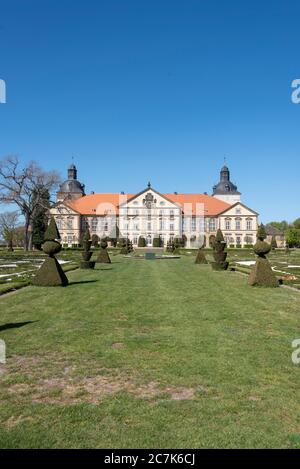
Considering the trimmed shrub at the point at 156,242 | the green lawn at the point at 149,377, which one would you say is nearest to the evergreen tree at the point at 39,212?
the trimmed shrub at the point at 156,242

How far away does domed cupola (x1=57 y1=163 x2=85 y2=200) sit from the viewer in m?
82.6

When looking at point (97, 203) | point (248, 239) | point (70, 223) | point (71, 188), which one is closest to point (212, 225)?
point (248, 239)

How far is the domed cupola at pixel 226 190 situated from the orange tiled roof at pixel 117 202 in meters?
4.12

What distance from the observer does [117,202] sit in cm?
7969

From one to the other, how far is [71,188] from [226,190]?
32028mm

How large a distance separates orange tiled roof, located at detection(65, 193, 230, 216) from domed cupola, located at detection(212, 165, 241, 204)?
13.5 feet

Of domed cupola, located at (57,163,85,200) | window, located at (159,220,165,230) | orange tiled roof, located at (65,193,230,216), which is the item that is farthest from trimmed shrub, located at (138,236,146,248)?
domed cupola, located at (57,163,85,200)

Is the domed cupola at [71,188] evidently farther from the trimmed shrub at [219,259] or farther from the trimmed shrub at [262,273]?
the trimmed shrub at [262,273]

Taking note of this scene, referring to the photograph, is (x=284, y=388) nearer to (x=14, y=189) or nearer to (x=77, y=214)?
(x=14, y=189)

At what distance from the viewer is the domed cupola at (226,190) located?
8450 centimetres

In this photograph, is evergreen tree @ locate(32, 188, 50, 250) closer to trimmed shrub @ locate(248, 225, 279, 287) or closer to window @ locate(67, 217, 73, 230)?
window @ locate(67, 217, 73, 230)

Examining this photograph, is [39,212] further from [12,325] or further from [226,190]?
[12,325]
